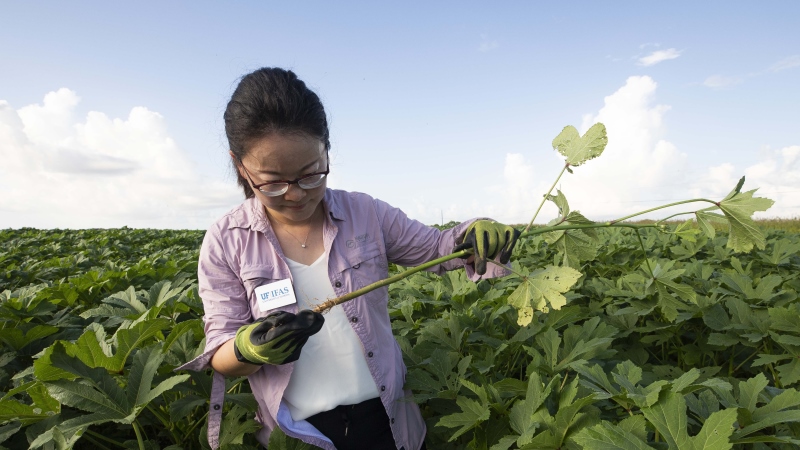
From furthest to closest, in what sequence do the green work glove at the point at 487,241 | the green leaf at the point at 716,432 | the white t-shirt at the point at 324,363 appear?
the white t-shirt at the point at 324,363 → the green work glove at the point at 487,241 → the green leaf at the point at 716,432

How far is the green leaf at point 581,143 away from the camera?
6.23ft

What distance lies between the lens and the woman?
1778 millimetres

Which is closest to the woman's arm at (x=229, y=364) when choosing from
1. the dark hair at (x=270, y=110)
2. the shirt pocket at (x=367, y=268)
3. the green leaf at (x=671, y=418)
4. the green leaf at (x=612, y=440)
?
the shirt pocket at (x=367, y=268)

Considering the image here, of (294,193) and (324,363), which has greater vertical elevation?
(294,193)

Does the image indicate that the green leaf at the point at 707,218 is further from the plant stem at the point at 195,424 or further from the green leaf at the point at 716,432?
the plant stem at the point at 195,424

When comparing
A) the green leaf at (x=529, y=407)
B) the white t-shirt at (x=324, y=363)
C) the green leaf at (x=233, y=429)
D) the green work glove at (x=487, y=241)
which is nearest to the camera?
the green leaf at (x=529, y=407)

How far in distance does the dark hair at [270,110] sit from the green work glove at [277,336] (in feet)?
2.20

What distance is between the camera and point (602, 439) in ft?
3.85

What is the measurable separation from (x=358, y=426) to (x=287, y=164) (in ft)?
3.62

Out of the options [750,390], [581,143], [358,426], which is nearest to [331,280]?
[358,426]

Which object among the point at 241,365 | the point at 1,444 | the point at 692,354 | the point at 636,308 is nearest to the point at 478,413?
the point at 241,365

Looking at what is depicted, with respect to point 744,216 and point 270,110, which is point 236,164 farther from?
point 744,216

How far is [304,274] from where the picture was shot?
2006mm

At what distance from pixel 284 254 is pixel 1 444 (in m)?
1.24
